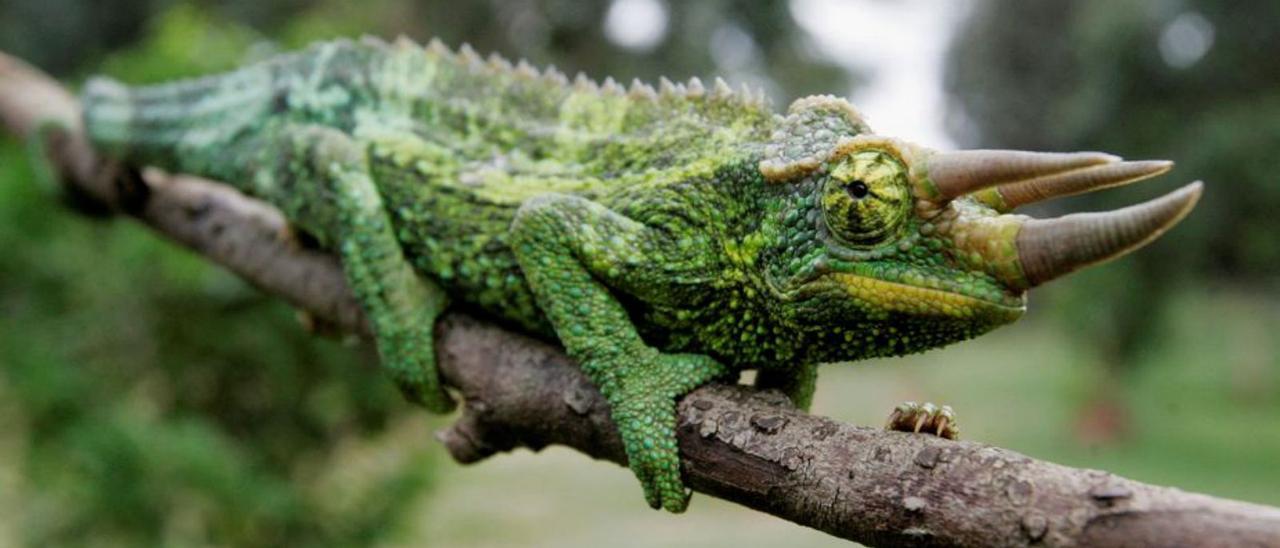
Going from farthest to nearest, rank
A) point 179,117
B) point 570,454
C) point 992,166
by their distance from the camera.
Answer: point 570,454 < point 179,117 < point 992,166

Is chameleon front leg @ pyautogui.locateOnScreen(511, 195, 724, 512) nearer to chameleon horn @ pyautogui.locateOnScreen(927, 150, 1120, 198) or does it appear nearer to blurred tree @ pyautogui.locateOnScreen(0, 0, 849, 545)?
chameleon horn @ pyautogui.locateOnScreen(927, 150, 1120, 198)

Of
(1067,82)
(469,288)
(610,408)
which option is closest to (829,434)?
(610,408)

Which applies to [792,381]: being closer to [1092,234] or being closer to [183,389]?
[1092,234]

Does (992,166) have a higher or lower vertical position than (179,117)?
lower

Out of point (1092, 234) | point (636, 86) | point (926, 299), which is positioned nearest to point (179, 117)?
point (636, 86)

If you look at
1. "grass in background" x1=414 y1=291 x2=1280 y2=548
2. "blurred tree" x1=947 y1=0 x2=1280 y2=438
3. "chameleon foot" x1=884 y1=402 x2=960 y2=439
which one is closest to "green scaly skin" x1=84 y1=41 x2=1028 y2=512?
"chameleon foot" x1=884 y1=402 x2=960 y2=439

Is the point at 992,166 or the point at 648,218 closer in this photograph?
the point at 992,166

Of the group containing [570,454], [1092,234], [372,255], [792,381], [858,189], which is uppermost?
[570,454]


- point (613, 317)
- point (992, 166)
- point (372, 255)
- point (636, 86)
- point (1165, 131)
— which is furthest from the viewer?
point (1165, 131)
